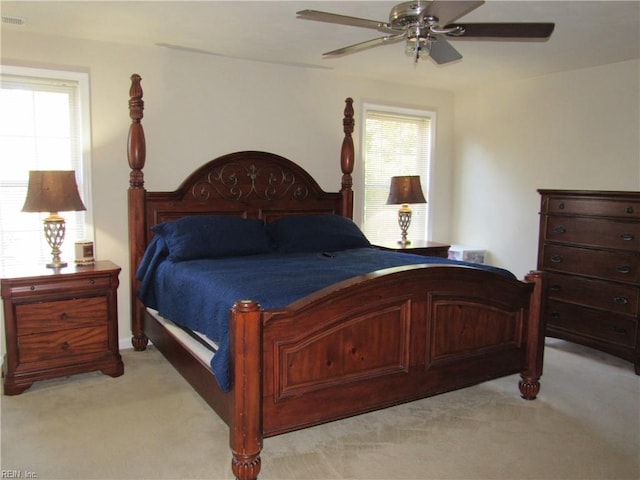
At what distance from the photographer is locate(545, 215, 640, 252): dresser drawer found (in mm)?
3729

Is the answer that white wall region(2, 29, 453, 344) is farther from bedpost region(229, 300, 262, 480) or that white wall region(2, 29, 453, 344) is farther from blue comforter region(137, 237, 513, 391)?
bedpost region(229, 300, 262, 480)

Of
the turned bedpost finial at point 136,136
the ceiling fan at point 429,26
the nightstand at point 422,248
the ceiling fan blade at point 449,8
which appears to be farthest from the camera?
the nightstand at point 422,248

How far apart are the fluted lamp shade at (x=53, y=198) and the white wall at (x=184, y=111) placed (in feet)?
1.53

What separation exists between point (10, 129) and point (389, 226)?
3.47 metres

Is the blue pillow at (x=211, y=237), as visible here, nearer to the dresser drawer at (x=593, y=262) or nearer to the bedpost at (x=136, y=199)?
the bedpost at (x=136, y=199)

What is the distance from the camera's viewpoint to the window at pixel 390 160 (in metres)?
5.20

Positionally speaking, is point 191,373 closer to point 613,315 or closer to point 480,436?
point 480,436

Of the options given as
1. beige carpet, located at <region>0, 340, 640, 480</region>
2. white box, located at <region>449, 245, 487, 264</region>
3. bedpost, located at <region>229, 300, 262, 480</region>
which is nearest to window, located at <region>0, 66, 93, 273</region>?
beige carpet, located at <region>0, 340, 640, 480</region>

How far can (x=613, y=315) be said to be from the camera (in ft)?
12.5

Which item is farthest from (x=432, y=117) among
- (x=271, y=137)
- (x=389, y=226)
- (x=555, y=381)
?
(x=555, y=381)

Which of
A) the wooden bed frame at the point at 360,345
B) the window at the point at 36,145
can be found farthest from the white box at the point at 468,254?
the window at the point at 36,145

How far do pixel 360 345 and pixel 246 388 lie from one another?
0.62 meters

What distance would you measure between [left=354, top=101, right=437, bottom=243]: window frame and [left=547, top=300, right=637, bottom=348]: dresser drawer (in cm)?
176

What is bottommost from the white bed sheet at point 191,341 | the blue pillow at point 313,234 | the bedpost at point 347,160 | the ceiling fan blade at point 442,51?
the white bed sheet at point 191,341
